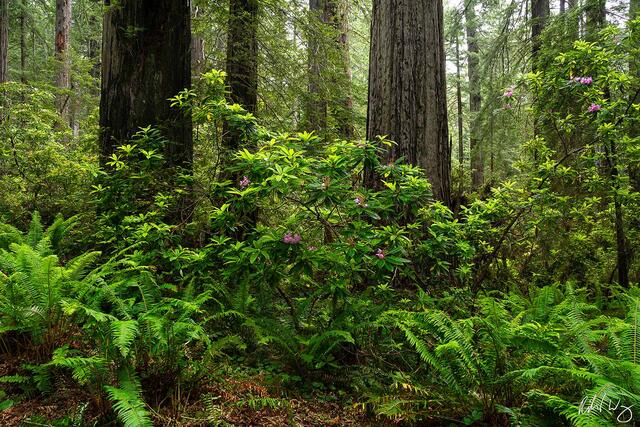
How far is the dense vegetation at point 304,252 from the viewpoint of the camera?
8.07ft

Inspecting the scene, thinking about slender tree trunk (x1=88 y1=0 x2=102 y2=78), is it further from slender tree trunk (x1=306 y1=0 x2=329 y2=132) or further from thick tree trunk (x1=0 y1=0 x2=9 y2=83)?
slender tree trunk (x1=306 y1=0 x2=329 y2=132)

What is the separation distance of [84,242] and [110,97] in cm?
182

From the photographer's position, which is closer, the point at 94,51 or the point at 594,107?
the point at 594,107

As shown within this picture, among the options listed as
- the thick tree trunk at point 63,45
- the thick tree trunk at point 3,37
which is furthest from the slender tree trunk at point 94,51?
the thick tree trunk at point 3,37

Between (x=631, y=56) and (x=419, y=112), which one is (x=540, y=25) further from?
(x=419, y=112)

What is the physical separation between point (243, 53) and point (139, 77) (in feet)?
5.54

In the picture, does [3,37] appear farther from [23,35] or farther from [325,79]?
[325,79]

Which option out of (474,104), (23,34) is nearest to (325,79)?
(474,104)

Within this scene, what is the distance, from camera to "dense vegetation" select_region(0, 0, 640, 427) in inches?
96.9

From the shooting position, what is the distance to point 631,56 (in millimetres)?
4633

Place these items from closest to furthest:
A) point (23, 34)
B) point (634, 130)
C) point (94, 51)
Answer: point (634, 130)
point (23, 34)
point (94, 51)

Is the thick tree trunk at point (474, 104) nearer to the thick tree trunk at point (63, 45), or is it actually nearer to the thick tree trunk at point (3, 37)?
the thick tree trunk at point (63, 45)

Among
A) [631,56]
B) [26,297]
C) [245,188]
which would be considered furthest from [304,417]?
[631,56]

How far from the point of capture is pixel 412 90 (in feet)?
14.4
